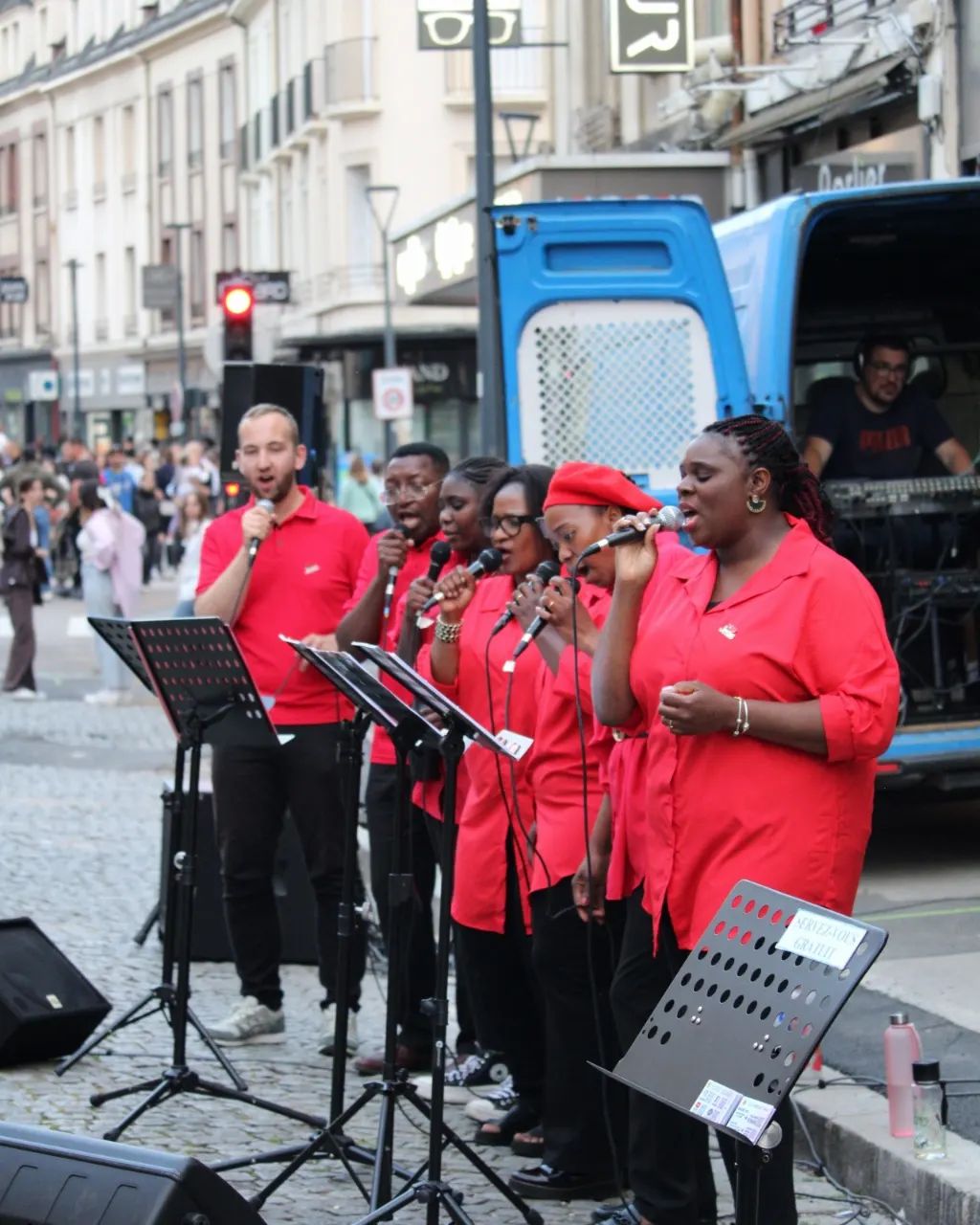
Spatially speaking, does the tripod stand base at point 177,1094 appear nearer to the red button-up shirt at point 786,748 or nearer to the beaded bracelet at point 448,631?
the beaded bracelet at point 448,631

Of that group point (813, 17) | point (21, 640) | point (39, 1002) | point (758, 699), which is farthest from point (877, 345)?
Answer: point (21, 640)

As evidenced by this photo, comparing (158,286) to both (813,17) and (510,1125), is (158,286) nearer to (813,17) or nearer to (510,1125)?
(813,17)

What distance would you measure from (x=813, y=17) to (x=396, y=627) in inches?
518

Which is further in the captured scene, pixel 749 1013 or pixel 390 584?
pixel 390 584

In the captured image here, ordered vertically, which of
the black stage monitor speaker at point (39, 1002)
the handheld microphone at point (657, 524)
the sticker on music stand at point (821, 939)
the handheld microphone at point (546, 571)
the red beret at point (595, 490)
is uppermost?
the red beret at point (595, 490)

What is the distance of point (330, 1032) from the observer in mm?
7680

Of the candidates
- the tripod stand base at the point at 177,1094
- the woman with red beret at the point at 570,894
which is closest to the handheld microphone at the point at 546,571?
the woman with red beret at the point at 570,894

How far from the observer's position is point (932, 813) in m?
11.5

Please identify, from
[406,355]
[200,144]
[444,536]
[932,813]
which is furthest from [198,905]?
[200,144]

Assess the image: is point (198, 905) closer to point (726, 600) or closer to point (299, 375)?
point (299, 375)

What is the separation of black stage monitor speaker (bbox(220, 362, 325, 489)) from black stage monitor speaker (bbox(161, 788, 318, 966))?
2.97 m

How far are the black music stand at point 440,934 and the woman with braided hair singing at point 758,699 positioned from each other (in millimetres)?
475

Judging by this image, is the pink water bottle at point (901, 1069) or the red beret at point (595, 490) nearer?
the red beret at point (595, 490)

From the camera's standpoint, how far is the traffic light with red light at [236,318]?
48.1 ft
